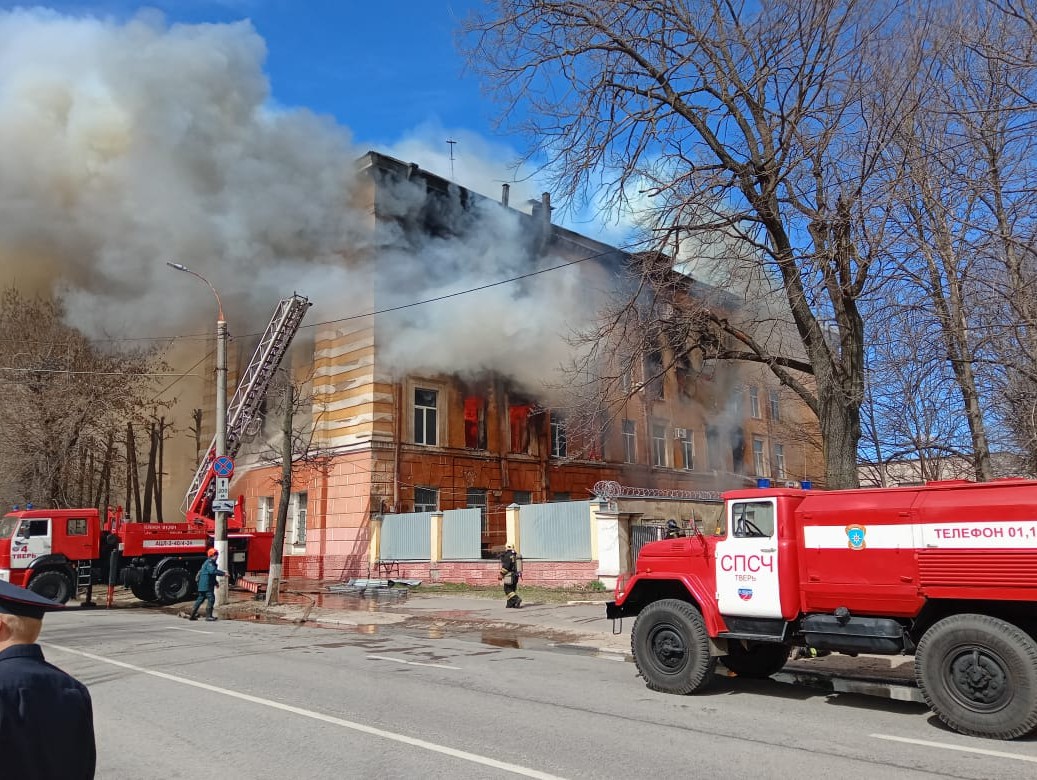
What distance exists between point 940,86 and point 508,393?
19.3m

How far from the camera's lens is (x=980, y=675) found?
5.95m

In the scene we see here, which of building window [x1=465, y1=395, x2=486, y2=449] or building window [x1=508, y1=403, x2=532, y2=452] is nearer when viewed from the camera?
building window [x1=465, y1=395, x2=486, y2=449]

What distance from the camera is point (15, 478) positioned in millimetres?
25922

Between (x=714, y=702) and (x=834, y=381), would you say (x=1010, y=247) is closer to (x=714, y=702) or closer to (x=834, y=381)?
(x=834, y=381)

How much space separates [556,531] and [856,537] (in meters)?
13.5

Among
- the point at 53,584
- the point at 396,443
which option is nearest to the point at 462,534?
the point at 396,443

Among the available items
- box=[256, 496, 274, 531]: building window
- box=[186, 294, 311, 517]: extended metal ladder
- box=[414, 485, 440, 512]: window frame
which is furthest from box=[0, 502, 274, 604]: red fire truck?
box=[256, 496, 274, 531]: building window

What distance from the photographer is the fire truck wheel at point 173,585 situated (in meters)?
18.5

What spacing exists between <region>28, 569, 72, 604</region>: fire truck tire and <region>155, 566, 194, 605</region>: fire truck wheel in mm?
1828

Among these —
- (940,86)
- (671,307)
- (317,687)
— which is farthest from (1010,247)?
(317,687)

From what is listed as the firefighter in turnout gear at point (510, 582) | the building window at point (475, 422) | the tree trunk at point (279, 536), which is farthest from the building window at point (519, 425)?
the firefighter in turnout gear at point (510, 582)

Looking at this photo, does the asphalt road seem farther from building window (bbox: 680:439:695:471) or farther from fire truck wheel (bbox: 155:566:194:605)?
building window (bbox: 680:439:695:471)

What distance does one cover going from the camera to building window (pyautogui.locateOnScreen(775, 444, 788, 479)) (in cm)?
3992

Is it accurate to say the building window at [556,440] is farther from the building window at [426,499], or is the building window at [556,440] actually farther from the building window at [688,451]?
the building window at [688,451]
